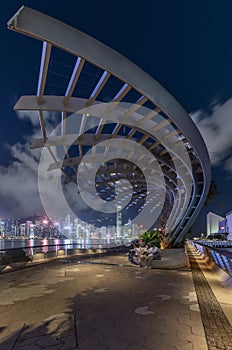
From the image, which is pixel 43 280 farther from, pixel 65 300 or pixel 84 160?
pixel 84 160

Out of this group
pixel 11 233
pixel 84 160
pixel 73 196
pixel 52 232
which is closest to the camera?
pixel 84 160

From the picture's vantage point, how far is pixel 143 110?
Answer: 1069cm

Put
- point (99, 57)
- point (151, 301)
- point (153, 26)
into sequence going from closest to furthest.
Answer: point (151, 301)
point (99, 57)
point (153, 26)

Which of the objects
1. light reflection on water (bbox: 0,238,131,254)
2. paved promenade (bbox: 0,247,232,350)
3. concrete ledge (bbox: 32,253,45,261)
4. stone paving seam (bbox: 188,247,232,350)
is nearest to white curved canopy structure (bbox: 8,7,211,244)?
light reflection on water (bbox: 0,238,131,254)

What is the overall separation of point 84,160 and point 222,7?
829 inches

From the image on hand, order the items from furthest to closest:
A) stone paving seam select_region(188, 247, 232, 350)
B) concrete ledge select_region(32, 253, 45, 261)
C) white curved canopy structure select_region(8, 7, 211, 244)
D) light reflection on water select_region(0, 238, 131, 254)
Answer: light reflection on water select_region(0, 238, 131, 254), concrete ledge select_region(32, 253, 45, 261), white curved canopy structure select_region(8, 7, 211, 244), stone paving seam select_region(188, 247, 232, 350)

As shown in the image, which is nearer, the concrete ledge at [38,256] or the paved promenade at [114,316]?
the paved promenade at [114,316]

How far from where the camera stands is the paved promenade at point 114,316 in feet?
10.4

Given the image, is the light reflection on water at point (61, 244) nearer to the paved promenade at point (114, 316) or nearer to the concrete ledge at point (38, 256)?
the concrete ledge at point (38, 256)

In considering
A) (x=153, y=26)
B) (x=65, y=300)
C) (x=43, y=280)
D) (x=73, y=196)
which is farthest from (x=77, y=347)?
(x=153, y=26)

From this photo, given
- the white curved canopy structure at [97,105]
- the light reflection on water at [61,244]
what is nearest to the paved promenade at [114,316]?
the light reflection on water at [61,244]

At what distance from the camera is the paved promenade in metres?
3.16

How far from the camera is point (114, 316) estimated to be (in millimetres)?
4152

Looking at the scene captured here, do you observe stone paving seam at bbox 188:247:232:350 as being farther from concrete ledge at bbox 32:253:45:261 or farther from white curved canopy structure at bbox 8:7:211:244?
concrete ledge at bbox 32:253:45:261
